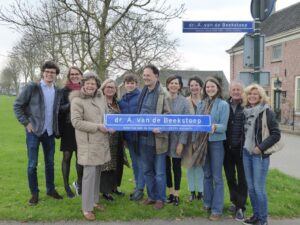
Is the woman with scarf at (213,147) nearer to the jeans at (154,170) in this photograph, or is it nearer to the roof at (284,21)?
the jeans at (154,170)

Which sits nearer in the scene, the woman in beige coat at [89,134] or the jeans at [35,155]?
the woman in beige coat at [89,134]

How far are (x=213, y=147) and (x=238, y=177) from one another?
69 centimetres

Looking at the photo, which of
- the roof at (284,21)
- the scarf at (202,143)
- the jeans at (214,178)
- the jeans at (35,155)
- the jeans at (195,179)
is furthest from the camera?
the roof at (284,21)

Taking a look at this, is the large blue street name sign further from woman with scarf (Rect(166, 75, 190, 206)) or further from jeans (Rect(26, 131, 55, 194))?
jeans (Rect(26, 131, 55, 194))

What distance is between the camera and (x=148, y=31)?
760 inches

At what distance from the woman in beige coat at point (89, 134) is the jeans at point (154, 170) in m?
0.66

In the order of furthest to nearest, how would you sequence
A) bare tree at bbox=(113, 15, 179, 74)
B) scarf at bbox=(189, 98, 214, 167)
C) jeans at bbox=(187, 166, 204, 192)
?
1. bare tree at bbox=(113, 15, 179, 74)
2. jeans at bbox=(187, 166, 204, 192)
3. scarf at bbox=(189, 98, 214, 167)

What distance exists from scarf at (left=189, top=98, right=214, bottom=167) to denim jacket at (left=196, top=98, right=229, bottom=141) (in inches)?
4.3

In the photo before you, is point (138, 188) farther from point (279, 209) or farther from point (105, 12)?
point (105, 12)

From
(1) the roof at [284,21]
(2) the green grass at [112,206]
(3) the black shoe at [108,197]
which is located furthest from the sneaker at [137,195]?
(1) the roof at [284,21]

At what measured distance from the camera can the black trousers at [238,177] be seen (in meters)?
5.38

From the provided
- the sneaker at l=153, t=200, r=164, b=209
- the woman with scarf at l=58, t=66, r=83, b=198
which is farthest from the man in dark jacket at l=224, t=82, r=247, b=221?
the woman with scarf at l=58, t=66, r=83, b=198

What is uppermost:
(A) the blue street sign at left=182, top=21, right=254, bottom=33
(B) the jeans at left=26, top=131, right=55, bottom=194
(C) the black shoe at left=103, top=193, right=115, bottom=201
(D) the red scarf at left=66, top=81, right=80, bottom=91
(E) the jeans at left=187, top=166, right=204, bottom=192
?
(A) the blue street sign at left=182, top=21, right=254, bottom=33

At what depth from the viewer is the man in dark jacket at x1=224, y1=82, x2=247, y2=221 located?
5.20 meters
